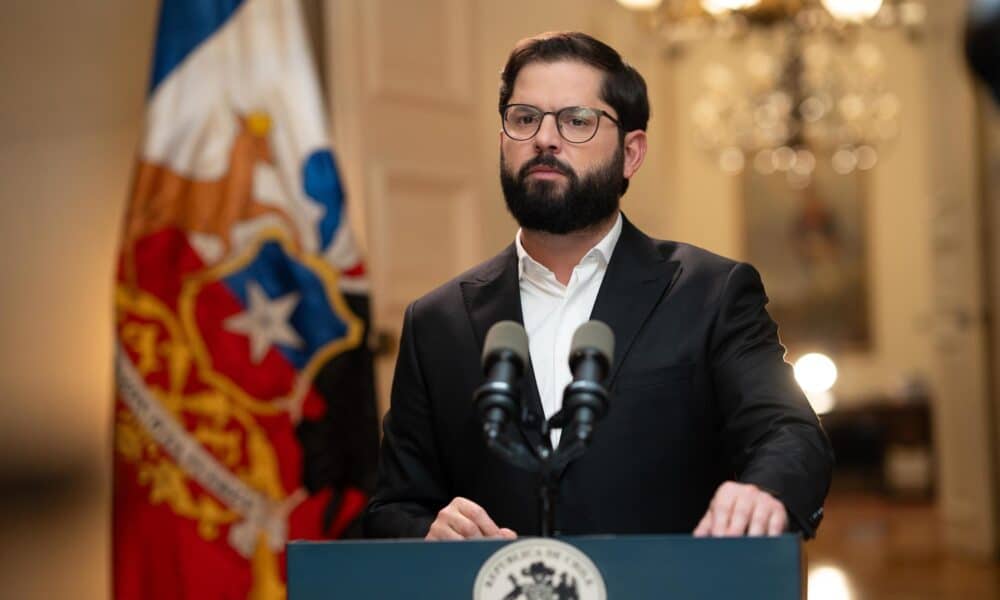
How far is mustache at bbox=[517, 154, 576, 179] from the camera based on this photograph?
6.18ft

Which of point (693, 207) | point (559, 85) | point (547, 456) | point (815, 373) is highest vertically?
point (693, 207)

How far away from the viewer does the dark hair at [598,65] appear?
193 centimetres

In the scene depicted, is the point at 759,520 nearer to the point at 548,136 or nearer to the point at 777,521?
the point at 777,521

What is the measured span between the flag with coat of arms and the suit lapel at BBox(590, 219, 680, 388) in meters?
1.82

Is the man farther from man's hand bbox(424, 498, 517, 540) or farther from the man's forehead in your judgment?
man's hand bbox(424, 498, 517, 540)

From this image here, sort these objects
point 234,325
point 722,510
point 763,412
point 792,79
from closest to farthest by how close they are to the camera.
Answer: point 722,510, point 763,412, point 234,325, point 792,79

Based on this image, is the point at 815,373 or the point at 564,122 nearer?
the point at 564,122

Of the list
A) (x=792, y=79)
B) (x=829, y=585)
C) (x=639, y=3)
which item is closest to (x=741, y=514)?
(x=829, y=585)

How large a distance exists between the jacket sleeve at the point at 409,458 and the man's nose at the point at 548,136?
355mm

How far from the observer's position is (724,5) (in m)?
6.50

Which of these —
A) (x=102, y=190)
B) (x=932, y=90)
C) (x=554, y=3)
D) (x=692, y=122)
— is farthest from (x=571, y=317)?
(x=692, y=122)

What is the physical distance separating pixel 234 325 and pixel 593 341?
2.32 meters

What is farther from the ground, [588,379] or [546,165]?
[546,165]

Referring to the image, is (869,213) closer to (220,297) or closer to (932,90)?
(932,90)
